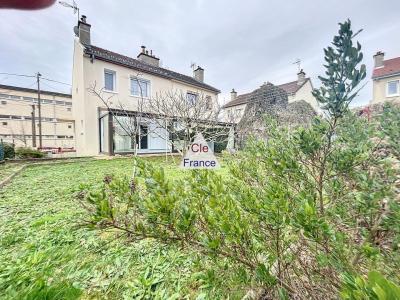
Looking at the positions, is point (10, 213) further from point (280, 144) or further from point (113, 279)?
point (280, 144)

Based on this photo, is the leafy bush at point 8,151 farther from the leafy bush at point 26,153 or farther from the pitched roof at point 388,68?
the pitched roof at point 388,68

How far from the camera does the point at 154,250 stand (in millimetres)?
2637

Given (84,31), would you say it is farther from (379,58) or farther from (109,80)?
(379,58)

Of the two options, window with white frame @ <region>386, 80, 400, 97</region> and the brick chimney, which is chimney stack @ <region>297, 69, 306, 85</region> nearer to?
window with white frame @ <region>386, 80, 400, 97</region>

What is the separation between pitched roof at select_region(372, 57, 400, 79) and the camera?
22.2m

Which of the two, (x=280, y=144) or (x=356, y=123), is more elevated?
(x=356, y=123)

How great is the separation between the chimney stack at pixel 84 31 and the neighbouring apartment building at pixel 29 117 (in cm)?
1517

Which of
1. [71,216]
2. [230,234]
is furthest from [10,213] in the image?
[230,234]

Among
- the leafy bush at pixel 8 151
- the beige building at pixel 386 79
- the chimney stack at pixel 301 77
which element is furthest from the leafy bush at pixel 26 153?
the beige building at pixel 386 79

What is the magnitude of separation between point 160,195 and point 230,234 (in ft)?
1.63

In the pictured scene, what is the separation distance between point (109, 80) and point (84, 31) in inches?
150

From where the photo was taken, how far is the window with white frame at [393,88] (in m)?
22.2

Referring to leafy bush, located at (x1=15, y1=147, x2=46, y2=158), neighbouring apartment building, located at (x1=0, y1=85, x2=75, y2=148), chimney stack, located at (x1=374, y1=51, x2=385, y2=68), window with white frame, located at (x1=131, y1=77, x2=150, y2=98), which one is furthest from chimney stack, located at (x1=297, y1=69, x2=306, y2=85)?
neighbouring apartment building, located at (x1=0, y1=85, x2=75, y2=148)

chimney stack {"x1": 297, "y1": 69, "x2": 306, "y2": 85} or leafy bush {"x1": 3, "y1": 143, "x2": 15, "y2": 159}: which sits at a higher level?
chimney stack {"x1": 297, "y1": 69, "x2": 306, "y2": 85}
